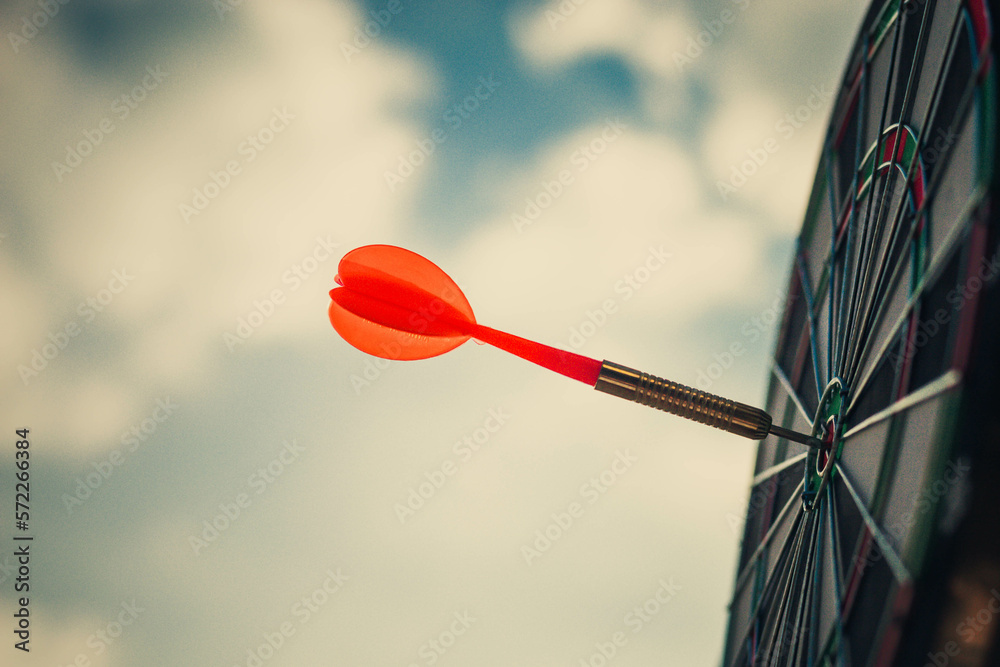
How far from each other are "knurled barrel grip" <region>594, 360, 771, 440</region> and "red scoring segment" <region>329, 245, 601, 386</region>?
127 mm

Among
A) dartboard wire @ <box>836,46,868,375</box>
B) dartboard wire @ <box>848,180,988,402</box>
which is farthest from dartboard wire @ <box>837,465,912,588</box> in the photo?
dartboard wire @ <box>836,46,868,375</box>

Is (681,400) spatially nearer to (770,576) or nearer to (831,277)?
(831,277)

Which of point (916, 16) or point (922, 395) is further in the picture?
point (916, 16)

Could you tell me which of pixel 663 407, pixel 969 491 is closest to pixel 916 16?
pixel 663 407

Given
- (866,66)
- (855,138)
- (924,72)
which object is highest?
(866,66)

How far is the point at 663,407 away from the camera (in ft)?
13.1

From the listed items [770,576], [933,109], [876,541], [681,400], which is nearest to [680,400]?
[681,400]

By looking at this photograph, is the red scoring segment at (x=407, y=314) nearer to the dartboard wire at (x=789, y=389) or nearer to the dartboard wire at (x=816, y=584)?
the dartboard wire at (x=816, y=584)

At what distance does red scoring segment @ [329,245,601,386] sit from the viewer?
4094 millimetres

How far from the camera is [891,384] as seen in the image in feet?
11.1

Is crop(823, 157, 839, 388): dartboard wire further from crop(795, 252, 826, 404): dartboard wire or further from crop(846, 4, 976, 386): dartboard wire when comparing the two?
crop(846, 4, 976, 386): dartboard wire

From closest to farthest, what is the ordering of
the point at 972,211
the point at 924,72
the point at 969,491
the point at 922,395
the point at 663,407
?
1. the point at 969,491
2. the point at 972,211
3. the point at 922,395
4. the point at 924,72
5. the point at 663,407

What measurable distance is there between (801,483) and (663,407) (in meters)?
1.38

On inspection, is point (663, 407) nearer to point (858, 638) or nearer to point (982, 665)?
point (858, 638)
